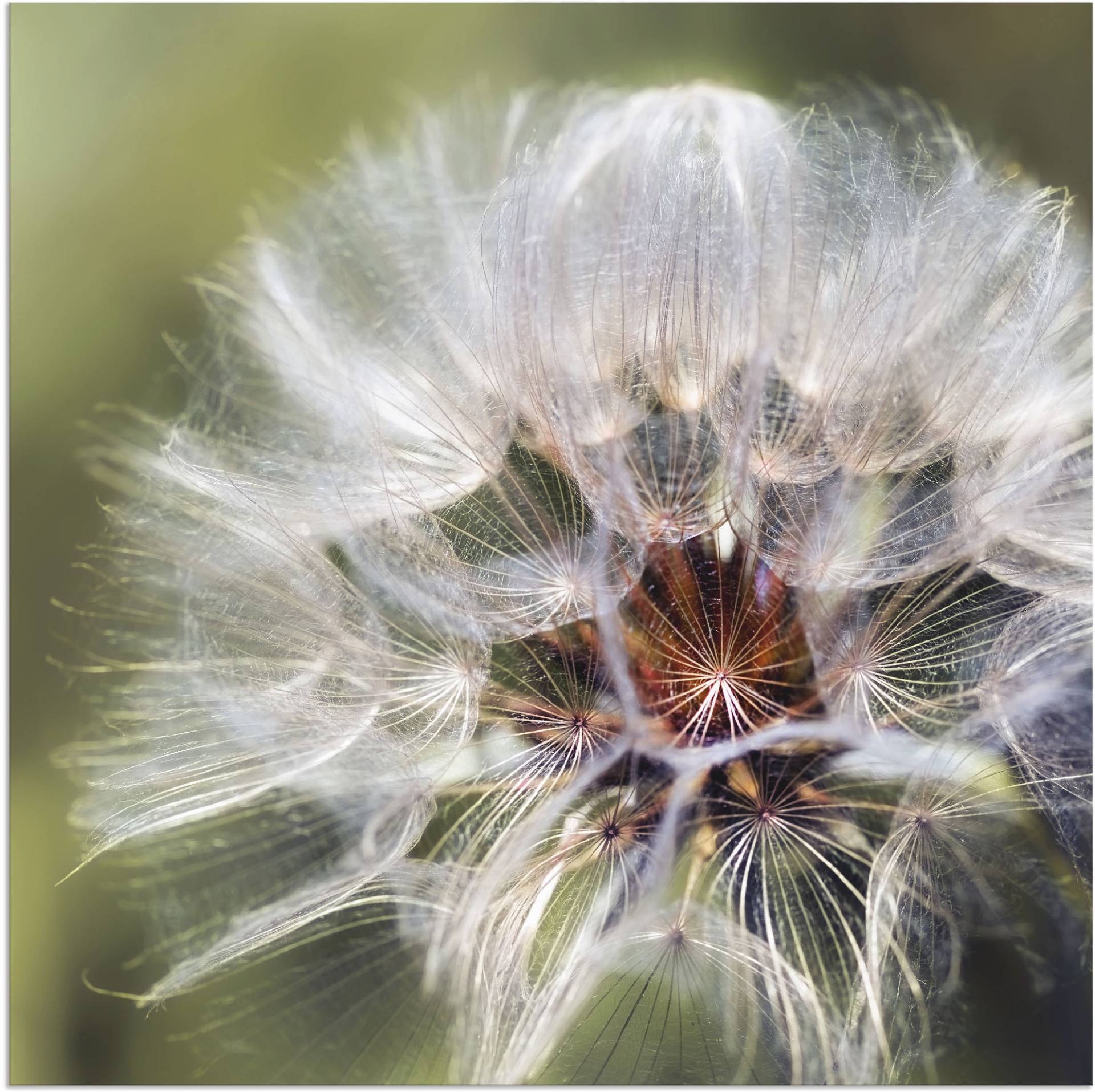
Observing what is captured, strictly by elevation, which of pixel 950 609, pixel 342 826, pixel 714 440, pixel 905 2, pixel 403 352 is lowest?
pixel 342 826

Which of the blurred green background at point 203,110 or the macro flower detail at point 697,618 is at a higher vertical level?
the blurred green background at point 203,110

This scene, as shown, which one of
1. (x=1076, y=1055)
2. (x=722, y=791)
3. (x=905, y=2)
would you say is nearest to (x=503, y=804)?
(x=722, y=791)

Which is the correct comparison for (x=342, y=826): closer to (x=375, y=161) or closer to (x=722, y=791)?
(x=722, y=791)

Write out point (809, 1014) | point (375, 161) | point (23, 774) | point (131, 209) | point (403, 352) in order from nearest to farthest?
point (809, 1014), point (403, 352), point (375, 161), point (23, 774), point (131, 209)

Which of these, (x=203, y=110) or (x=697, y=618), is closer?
(x=697, y=618)

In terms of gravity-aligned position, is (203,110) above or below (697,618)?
above

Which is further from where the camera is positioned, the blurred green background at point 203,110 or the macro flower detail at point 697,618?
the blurred green background at point 203,110
